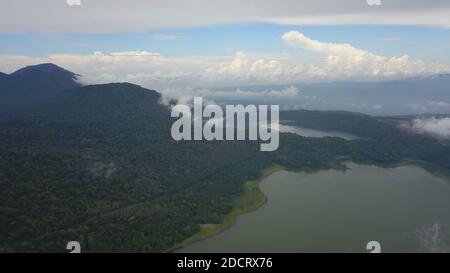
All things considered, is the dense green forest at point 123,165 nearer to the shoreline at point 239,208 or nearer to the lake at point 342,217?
the shoreline at point 239,208

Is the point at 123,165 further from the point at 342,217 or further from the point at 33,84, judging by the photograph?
the point at 33,84

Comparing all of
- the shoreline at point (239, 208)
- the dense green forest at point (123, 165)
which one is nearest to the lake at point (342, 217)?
the shoreline at point (239, 208)

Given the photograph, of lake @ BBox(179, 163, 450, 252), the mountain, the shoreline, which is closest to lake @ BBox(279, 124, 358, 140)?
lake @ BBox(179, 163, 450, 252)

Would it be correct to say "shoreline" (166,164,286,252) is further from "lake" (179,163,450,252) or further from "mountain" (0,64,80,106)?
"mountain" (0,64,80,106)

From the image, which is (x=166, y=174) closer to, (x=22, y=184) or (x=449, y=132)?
(x=22, y=184)

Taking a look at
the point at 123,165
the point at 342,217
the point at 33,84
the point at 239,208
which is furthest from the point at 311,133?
the point at 33,84

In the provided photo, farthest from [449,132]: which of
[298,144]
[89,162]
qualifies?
[89,162]
